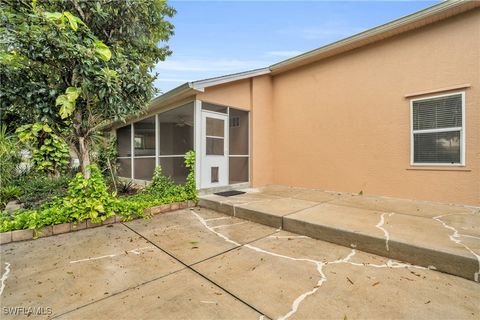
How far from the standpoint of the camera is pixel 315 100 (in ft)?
20.1

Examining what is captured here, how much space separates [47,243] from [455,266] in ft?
16.6

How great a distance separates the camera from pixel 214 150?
5.88m

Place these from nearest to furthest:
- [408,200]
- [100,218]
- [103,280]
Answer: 1. [103,280]
2. [100,218]
3. [408,200]

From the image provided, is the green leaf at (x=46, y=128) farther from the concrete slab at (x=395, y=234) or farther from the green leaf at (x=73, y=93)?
the concrete slab at (x=395, y=234)

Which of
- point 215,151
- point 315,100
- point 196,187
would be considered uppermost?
point 315,100

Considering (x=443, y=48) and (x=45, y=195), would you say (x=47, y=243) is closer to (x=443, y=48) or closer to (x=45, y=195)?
(x=45, y=195)

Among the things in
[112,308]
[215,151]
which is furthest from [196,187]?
[112,308]

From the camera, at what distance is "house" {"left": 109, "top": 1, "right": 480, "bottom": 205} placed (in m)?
4.16

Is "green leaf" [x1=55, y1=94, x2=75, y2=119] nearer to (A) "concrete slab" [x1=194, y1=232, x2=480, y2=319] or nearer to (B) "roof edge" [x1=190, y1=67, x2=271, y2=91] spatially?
(B) "roof edge" [x1=190, y1=67, x2=271, y2=91]

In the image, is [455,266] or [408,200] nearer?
[455,266]

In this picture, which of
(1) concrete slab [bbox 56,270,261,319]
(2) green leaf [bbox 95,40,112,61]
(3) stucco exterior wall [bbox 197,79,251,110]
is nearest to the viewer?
(1) concrete slab [bbox 56,270,261,319]

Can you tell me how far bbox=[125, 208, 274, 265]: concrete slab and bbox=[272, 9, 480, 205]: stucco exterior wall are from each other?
3.14 metres

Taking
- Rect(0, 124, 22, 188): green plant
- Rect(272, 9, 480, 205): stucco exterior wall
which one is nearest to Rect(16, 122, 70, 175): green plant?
Rect(0, 124, 22, 188): green plant

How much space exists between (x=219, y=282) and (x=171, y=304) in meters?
0.49
